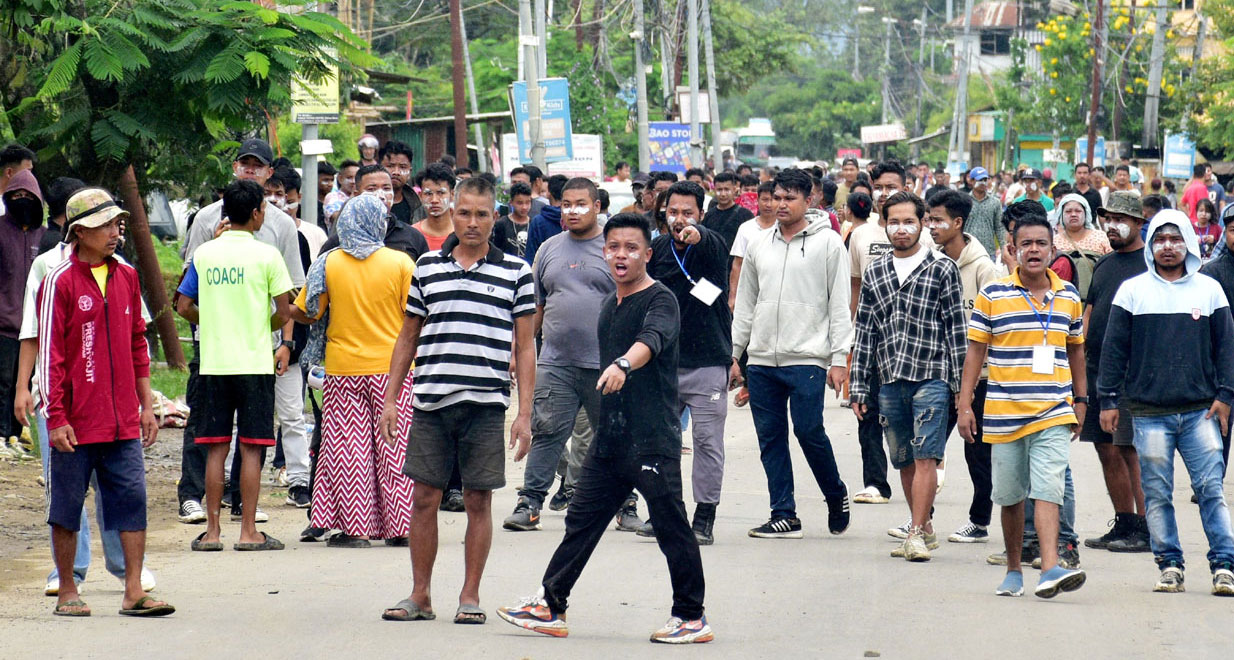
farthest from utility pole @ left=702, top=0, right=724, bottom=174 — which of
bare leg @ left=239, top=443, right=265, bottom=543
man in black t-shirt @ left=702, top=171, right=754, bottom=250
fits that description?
bare leg @ left=239, top=443, right=265, bottom=543

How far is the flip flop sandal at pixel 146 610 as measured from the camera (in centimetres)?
697

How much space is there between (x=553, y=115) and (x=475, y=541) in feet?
55.5

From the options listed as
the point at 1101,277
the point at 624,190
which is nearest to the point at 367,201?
the point at 1101,277

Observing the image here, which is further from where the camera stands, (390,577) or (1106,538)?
(1106,538)

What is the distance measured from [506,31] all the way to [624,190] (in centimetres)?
3328

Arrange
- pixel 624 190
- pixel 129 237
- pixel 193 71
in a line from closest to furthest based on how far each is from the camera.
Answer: pixel 193 71 < pixel 129 237 < pixel 624 190

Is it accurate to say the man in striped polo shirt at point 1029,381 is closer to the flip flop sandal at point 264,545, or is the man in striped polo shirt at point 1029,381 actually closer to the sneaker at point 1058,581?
the sneaker at point 1058,581

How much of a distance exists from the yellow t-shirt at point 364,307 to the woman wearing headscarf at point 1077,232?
426cm

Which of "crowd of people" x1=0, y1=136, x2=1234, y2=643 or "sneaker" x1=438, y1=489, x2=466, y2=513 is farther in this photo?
"sneaker" x1=438, y1=489, x2=466, y2=513

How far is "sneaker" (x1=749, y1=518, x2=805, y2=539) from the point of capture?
941cm

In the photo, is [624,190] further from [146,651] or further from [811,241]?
[146,651]

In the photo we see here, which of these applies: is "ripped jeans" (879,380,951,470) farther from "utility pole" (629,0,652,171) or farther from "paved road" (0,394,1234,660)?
"utility pole" (629,0,652,171)

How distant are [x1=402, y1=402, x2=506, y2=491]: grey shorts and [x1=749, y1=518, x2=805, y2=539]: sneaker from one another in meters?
2.75

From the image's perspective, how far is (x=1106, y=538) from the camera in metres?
9.23
